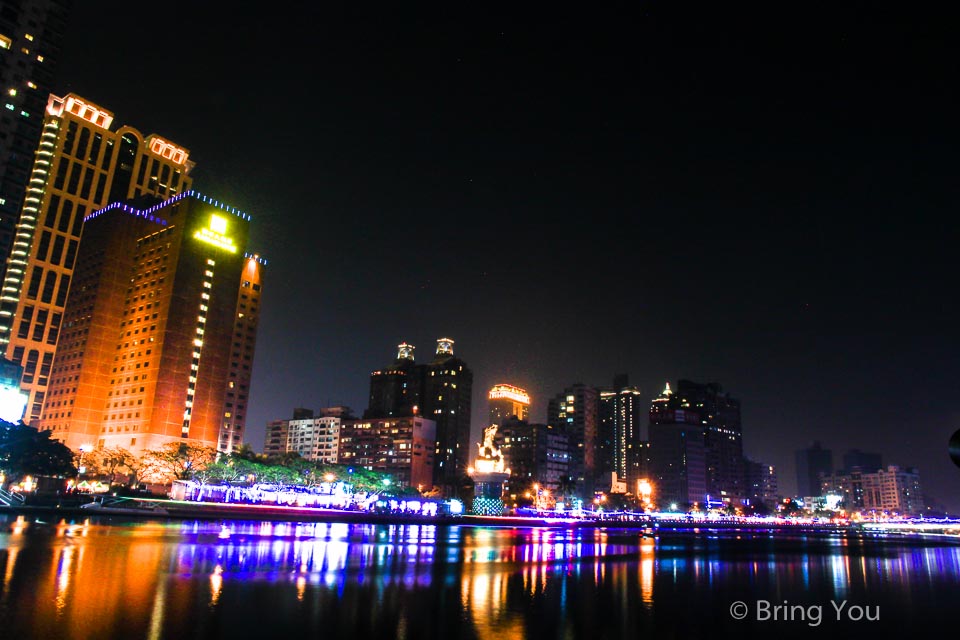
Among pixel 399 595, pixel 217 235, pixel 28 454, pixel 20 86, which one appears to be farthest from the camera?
pixel 217 235

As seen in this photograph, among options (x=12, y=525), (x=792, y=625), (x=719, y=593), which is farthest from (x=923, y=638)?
(x=12, y=525)

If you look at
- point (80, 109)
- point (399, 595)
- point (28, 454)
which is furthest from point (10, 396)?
point (399, 595)

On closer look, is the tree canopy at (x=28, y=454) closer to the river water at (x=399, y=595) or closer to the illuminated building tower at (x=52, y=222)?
the river water at (x=399, y=595)

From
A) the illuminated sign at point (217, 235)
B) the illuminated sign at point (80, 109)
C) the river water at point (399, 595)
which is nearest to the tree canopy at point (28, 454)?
the river water at point (399, 595)

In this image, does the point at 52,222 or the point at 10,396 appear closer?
the point at 10,396

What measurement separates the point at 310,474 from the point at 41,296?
96.6 meters

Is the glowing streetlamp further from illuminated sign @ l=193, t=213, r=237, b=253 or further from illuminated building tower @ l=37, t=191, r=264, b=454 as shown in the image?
illuminated sign @ l=193, t=213, r=237, b=253

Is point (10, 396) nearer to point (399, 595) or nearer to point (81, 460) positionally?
point (81, 460)

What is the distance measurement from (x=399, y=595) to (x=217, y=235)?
174 meters

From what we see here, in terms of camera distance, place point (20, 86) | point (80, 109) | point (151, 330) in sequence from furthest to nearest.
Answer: point (80, 109) → point (151, 330) → point (20, 86)

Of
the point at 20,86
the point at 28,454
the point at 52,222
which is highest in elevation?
the point at 52,222

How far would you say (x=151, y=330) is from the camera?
558 feet

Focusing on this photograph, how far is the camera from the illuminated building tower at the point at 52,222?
6865 inches

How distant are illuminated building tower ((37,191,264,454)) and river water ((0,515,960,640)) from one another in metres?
125
